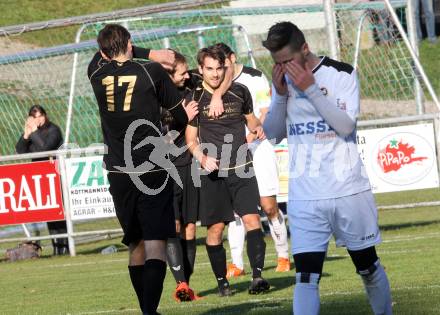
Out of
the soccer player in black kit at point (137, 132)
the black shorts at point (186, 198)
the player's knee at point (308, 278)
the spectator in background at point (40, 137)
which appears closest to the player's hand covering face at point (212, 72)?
the black shorts at point (186, 198)

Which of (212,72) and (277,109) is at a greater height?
(212,72)

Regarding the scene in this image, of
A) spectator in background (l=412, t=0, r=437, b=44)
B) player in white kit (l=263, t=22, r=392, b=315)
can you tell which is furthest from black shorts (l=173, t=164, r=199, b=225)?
spectator in background (l=412, t=0, r=437, b=44)

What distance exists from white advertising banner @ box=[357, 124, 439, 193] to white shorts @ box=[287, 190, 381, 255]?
8769mm

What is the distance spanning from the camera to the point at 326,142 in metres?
6.90

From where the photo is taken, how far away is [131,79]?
8.02m

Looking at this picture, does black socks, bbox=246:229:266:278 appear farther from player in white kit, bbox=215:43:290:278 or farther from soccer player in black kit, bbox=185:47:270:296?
player in white kit, bbox=215:43:290:278

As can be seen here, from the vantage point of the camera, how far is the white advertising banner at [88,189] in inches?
655

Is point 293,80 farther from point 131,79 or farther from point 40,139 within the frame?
point 40,139

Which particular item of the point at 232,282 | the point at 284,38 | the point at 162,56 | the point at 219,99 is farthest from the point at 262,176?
the point at 284,38

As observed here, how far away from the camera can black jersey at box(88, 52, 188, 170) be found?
805 centimetres

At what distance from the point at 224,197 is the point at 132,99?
2.61 meters

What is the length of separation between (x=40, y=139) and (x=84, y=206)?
5.24 feet

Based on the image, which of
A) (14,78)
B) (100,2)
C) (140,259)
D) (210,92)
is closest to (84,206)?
(14,78)

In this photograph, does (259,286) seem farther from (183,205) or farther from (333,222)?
(333,222)
